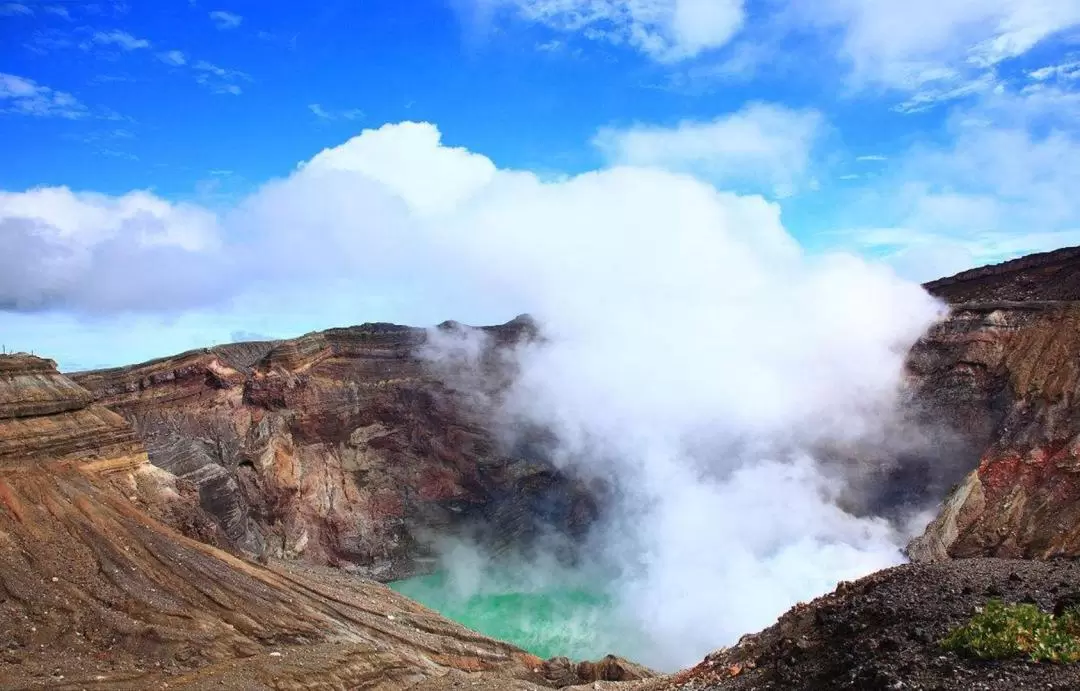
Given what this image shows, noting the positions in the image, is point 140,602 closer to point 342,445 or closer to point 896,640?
point 896,640

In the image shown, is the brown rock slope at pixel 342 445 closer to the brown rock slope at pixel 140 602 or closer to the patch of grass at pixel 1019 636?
the brown rock slope at pixel 140 602

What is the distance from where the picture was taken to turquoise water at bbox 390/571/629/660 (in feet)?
129

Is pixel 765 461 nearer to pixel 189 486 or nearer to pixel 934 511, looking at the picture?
pixel 934 511

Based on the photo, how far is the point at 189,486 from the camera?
34281mm

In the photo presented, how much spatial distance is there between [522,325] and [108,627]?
1544 inches

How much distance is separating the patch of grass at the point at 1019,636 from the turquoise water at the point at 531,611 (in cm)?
2799

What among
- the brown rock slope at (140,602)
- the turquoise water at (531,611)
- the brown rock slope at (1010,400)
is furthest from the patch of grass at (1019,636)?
the turquoise water at (531,611)

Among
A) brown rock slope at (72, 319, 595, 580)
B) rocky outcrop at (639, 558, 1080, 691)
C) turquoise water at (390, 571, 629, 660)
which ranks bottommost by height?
turquoise water at (390, 571, 629, 660)

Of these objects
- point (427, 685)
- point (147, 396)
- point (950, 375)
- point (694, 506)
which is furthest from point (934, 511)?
point (147, 396)

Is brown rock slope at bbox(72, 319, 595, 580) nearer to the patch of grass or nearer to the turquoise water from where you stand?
the turquoise water

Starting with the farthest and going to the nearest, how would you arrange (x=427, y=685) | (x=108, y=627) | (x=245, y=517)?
(x=245, y=517) → (x=427, y=685) → (x=108, y=627)

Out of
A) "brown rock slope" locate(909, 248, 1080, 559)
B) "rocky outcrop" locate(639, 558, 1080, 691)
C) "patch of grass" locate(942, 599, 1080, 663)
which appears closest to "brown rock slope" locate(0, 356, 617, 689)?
"rocky outcrop" locate(639, 558, 1080, 691)

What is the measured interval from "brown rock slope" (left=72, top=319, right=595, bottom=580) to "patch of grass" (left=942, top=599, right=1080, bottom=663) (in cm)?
3822

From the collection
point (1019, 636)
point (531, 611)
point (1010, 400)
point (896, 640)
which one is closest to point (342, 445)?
point (531, 611)
